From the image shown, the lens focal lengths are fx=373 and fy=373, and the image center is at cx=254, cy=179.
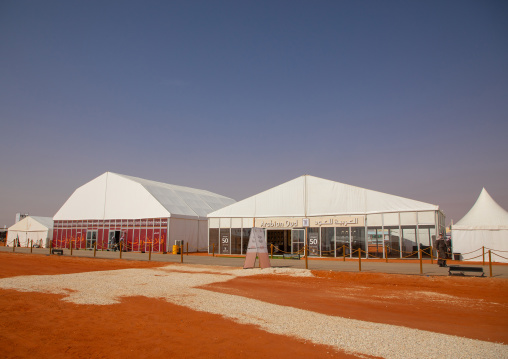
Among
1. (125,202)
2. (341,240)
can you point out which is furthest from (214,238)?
(125,202)

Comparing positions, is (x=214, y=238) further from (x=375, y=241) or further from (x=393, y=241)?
(x=393, y=241)

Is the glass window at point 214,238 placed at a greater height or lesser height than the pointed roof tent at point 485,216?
lesser

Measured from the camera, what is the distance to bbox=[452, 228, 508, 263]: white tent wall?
26.6 metres

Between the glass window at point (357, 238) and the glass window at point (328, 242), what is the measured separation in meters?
1.55

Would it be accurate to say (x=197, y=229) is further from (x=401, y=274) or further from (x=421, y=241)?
(x=401, y=274)

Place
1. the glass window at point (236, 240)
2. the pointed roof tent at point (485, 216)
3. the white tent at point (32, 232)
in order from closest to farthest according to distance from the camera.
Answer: the pointed roof tent at point (485, 216)
the glass window at point (236, 240)
the white tent at point (32, 232)

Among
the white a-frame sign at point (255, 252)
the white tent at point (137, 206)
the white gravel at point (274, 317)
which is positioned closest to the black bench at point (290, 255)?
the white a-frame sign at point (255, 252)

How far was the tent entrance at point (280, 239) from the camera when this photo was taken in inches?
1228

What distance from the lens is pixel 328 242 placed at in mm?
29484

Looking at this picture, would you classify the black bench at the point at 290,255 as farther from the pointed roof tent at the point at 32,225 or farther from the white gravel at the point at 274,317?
the pointed roof tent at the point at 32,225

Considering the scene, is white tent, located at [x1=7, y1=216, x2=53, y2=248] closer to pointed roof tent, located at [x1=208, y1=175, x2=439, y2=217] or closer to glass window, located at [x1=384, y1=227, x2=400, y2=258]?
pointed roof tent, located at [x1=208, y1=175, x2=439, y2=217]

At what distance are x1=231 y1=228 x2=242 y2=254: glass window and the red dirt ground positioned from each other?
75.0ft

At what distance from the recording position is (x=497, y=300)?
11.6m

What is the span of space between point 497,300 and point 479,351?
6.56 metres
